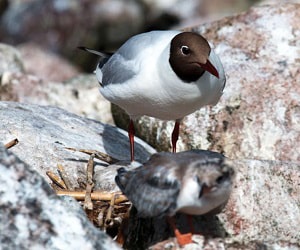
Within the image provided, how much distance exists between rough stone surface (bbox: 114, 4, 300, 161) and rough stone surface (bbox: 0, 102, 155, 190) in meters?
0.51

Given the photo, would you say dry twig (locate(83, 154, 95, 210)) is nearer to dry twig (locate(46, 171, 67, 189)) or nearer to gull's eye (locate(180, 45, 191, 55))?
dry twig (locate(46, 171, 67, 189))

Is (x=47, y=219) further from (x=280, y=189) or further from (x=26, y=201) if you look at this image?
(x=280, y=189)

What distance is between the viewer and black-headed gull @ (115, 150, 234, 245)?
5.20m

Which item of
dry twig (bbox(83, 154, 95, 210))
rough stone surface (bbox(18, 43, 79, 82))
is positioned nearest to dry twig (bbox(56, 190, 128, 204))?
dry twig (bbox(83, 154, 95, 210))

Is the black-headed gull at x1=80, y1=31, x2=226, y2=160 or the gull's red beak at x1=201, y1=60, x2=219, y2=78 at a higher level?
the gull's red beak at x1=201, y1=60, x2=219, y2=78

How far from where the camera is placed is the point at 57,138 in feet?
24.4

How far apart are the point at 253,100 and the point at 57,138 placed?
2052 millimetres

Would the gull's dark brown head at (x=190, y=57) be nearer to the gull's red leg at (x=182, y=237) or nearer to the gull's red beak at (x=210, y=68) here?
the gull's red beak at (x=210, y=68)

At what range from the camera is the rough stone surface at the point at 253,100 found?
802 cm

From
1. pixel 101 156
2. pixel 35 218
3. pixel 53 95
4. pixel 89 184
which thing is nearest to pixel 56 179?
pixel 89 184

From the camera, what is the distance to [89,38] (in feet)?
60.1

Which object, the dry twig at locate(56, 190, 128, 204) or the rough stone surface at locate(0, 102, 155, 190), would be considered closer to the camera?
the dry twig at locate(56, 190, 128, 204)

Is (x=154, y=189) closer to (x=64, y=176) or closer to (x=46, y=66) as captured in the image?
(x=64, y=176)

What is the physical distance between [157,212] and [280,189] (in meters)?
1.25
